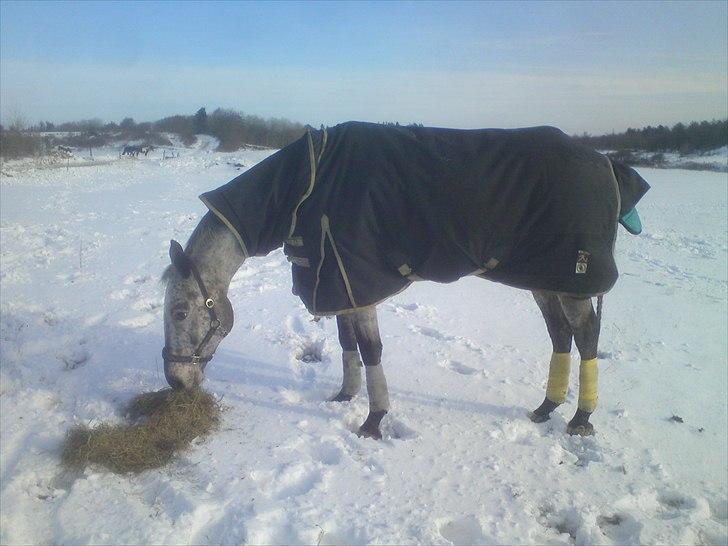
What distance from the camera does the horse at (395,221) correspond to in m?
2.98

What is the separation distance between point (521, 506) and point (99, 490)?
220 centimetres

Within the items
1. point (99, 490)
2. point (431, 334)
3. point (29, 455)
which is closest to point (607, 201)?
point (431, 334)

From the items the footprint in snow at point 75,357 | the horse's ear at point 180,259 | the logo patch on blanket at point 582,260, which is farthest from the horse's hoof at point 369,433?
the footprint in snow at point 75,357

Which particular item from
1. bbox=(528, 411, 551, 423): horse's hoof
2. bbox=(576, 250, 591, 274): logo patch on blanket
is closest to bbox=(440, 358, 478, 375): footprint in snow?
bbox=(528, 411, 551, 423): horse's hoof

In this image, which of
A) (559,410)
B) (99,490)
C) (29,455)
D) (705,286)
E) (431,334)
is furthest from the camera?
(705,286)

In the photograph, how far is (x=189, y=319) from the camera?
3.08m

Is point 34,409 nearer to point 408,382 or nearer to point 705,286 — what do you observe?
point 408,382

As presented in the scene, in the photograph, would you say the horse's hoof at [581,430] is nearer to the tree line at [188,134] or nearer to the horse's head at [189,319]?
the horse's head at [189,319]

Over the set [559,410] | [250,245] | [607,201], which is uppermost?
[607,201]

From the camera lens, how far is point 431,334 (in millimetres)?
4816

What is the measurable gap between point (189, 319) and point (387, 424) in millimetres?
1490

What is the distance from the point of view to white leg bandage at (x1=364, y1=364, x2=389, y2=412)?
3.30 meters

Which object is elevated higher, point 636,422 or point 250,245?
point 250,245

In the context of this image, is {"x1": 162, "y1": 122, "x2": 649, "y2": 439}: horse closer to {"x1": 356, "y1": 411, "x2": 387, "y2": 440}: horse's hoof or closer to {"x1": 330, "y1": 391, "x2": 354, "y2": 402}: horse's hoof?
{"x1": 356, "y1": 411, "x2": 387, "y2": 440}: horse's hoof
